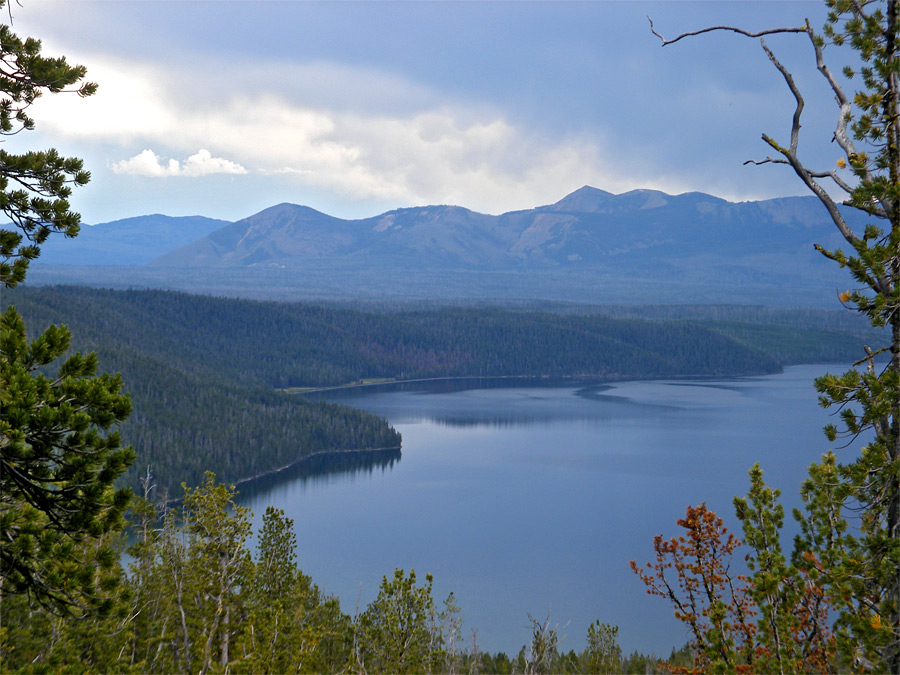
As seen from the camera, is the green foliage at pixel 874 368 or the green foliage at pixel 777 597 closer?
the green foliage at pixel 874 368

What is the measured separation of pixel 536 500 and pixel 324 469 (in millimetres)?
41234

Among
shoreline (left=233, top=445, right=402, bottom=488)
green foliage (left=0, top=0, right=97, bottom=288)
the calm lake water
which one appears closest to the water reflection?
shoreline (left=233, top=445, right=402, bottom=488)

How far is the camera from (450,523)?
8438cm

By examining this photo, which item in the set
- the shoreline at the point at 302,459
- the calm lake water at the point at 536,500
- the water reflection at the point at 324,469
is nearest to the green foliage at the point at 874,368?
the calm lake water at the point at 536,500

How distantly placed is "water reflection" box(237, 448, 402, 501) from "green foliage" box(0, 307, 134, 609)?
315 ft

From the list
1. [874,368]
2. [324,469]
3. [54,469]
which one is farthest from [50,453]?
[324,469]

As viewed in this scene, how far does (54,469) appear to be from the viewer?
9.24m

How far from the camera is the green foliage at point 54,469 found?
27.6 ft

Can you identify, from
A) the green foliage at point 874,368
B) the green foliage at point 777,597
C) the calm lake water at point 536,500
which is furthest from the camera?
the calm lake water at point 536,500

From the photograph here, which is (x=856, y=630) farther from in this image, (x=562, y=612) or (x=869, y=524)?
(x=562, y=612)

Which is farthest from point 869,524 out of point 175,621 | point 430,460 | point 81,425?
point 430,460

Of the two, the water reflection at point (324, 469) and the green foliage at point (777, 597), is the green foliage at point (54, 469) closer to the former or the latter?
the green foliage at point (777, 597)

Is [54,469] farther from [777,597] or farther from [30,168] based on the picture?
[777,597]

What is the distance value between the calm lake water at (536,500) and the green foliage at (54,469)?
1934cm
